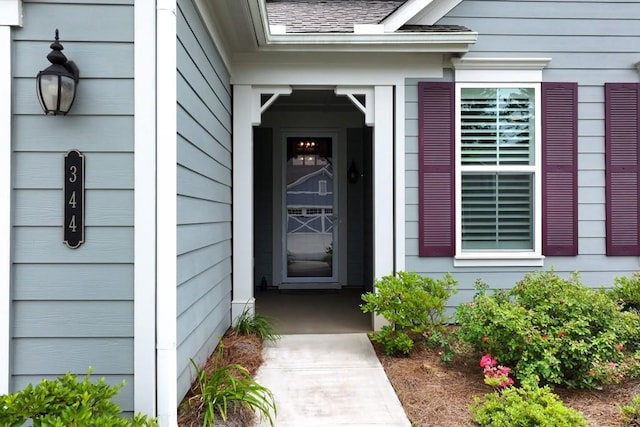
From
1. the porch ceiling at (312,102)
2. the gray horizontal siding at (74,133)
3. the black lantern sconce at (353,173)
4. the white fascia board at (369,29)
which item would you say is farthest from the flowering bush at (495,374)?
the black lantern sconce at (353,173)

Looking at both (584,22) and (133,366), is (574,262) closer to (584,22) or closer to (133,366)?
(584,22)

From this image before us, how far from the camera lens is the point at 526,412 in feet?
7.74

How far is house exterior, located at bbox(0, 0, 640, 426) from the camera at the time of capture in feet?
7.25

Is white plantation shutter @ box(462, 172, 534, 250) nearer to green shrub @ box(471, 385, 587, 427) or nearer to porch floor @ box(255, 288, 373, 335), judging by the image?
porch floor @ box(255, 288, 373, 335)

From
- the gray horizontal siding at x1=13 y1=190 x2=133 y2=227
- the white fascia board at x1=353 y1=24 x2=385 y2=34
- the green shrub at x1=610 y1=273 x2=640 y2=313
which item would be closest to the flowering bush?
the green shrub at x1=610 y1=273 x2=640 y2=313

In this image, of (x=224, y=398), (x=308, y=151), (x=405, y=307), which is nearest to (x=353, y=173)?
(x=308, y=151)

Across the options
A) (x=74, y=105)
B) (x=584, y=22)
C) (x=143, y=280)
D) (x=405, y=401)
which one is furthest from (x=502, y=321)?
(x=584, y=22)

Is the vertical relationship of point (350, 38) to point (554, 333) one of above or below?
above

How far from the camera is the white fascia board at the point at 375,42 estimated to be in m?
4.12

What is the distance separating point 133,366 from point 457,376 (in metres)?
2.25

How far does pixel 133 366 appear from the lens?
7.29 feet

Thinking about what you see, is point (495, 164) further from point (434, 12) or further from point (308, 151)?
point (308, 151)

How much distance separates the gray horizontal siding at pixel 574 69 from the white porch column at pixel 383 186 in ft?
0.55

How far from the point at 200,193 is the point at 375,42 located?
2254 mm
